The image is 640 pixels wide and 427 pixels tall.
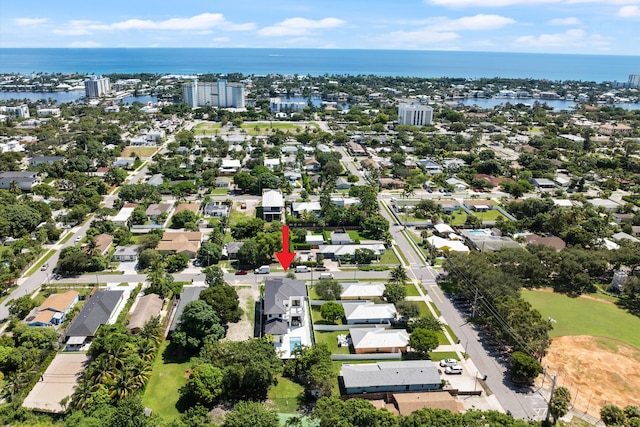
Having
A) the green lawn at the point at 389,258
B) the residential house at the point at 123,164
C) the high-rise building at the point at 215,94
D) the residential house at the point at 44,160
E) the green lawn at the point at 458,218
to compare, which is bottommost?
the green lawn at the point at 389,258

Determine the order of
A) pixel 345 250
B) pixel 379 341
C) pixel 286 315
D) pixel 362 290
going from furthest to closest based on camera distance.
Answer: pixel 345 250, pixel 362 290, pixel 286 315, pixel 379 341

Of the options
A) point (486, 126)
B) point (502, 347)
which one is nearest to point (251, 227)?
point (502, 347)

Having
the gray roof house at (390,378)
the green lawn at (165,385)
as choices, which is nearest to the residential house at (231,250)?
the green lawn at (165,385)

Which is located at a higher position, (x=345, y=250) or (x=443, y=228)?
(x=443, y=228)

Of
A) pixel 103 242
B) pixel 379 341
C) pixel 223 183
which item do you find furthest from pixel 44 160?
pixel 379 341

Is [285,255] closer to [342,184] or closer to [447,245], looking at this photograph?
[447,245]

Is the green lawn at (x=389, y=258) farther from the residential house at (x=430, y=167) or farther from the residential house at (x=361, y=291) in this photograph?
the residential house at (x=430, y=167)

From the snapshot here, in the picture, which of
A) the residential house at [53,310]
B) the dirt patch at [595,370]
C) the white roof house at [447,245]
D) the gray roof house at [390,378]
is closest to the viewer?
the gray roof house at [390,378]

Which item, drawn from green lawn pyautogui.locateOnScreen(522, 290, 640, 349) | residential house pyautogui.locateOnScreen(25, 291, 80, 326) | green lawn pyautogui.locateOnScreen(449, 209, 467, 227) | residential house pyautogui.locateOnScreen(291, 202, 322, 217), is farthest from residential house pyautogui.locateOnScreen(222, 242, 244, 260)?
green lawn pyautogui.locateOnScreen(522, 290, 640, 349)
